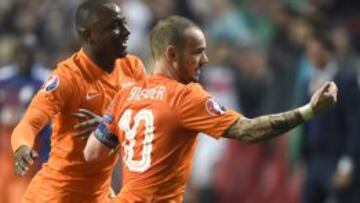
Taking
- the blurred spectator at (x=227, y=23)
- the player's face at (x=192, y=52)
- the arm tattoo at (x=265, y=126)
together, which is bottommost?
the blurred spectator at (x=227, y=23)

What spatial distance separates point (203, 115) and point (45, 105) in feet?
3.91

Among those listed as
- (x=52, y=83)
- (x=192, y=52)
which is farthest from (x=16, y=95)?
(x=192, y=52)

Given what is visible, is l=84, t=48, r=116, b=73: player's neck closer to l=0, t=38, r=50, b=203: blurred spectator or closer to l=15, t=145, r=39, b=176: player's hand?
l=15, t=145, r=39, b=176: player's hand

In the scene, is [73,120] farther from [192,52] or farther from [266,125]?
[266,125]

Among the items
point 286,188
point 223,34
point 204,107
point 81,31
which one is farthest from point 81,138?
point 223,34

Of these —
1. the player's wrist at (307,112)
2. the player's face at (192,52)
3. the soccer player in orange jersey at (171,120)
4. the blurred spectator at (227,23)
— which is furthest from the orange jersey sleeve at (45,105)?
the blurred spectator at (227,23)

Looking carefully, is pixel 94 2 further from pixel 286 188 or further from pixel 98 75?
→ pixel 286 188

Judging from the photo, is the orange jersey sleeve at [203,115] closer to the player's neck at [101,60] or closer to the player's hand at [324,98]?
the player's hand at [324,98]

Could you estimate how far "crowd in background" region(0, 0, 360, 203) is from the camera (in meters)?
11.4

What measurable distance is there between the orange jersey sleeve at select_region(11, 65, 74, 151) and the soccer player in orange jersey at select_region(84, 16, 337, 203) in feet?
2.16

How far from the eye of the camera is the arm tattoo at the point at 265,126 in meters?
6.45

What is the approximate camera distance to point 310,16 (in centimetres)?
1243

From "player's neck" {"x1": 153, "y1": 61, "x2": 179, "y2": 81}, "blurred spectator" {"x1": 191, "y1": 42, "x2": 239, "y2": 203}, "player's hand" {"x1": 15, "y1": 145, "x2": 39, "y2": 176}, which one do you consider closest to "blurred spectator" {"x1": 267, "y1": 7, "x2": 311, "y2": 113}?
"blurred spectator" {"x1": 191, "y1": 42, "x2": 239, "y2": 203}

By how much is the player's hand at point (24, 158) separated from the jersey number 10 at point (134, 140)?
0.55 meters
